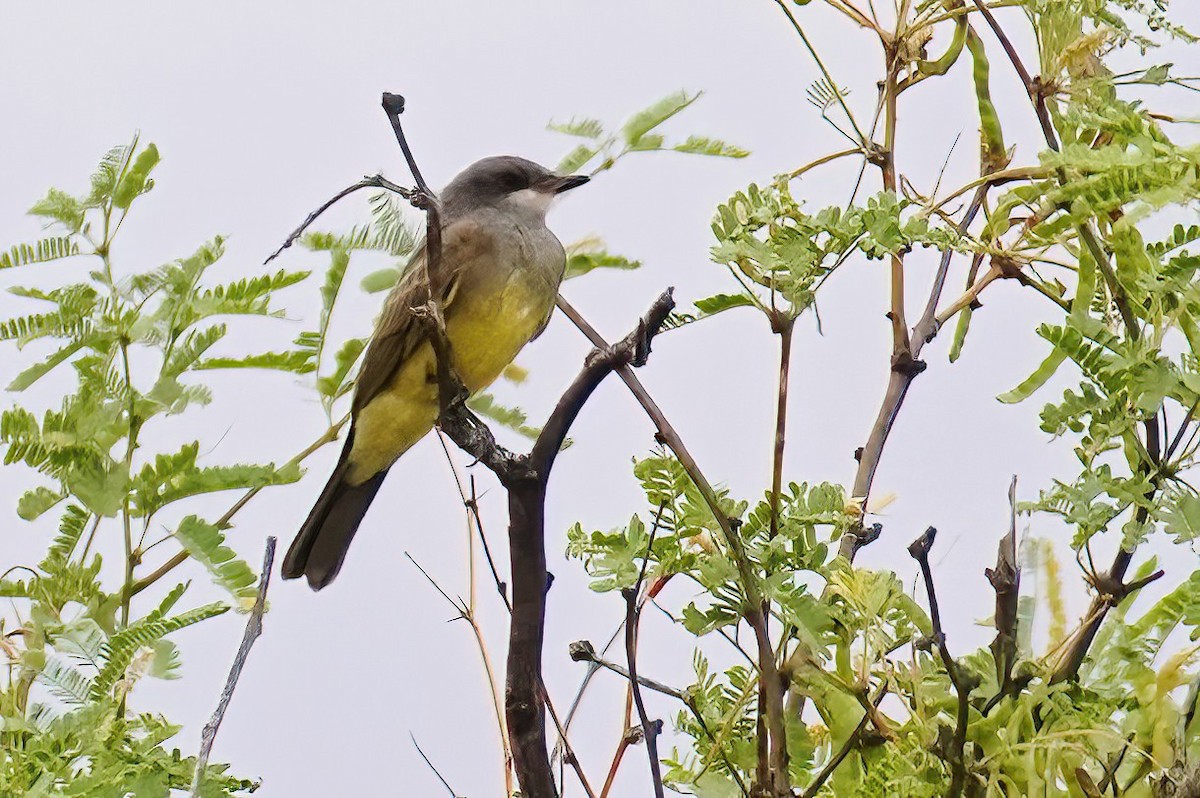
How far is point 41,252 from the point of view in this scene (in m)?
1.55

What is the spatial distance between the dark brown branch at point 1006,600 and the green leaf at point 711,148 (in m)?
0.68

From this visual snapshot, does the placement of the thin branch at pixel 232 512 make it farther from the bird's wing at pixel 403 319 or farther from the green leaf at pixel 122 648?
the bird's wing at pixel 403 319

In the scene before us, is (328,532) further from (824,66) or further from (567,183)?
(824,66)

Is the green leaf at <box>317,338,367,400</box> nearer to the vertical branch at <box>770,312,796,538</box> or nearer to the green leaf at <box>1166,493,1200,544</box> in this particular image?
the vertical branch at <box>770,312,796,538</box>

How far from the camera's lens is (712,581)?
1115 millimetres

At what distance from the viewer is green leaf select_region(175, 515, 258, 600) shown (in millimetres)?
1353

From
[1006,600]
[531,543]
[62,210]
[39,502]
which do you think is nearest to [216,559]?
[39,502]

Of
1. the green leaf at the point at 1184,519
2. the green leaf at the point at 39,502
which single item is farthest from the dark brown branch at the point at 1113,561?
the green leaf at the point at 39,502

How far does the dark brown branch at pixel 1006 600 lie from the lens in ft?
3.10

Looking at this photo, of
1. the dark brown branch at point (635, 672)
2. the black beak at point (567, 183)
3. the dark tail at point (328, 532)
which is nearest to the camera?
the dark brown branch at point (635, 672)

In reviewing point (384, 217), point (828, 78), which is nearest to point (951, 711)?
point (828, 78)

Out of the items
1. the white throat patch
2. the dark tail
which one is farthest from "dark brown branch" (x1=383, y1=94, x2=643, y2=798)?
the white throat patch

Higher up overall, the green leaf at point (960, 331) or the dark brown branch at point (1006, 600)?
the green leaf at point (960, 331)

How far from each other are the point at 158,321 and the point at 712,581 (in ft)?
2.20
